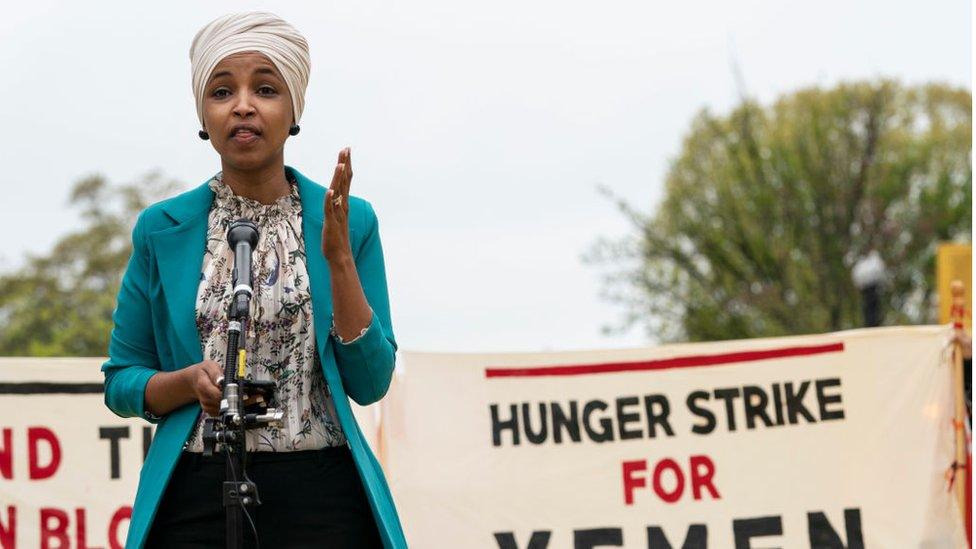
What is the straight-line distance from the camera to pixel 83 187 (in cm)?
4800

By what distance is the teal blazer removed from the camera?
3.23 meters

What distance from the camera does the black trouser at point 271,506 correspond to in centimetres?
319

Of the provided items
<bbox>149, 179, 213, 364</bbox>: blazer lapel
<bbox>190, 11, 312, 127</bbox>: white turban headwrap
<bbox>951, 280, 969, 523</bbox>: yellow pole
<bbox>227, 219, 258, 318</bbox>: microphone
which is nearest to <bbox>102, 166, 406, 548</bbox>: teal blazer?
<bbox>149, 179, 213, 364</bbox>: blazer lapel

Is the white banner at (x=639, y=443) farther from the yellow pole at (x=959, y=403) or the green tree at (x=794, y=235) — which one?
the green tree at (x=794, y=235)

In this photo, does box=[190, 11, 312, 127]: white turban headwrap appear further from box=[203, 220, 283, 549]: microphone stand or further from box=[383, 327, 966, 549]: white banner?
box=[383, 327, 966, 549]: white banner

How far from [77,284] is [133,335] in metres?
42.5

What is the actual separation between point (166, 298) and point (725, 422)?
4888mm

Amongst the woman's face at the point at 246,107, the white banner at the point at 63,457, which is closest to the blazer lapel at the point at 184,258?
the woman's face at the point at 246,107

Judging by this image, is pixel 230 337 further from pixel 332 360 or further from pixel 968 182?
pixel 968 182

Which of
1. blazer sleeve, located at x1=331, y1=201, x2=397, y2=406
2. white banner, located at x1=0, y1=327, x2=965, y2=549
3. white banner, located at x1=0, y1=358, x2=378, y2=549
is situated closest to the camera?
blazer sleeve, located at x1=331, y1=201, x2=397, y2=406

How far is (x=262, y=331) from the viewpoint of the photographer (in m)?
3.25

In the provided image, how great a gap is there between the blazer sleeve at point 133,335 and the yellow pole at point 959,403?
5316 millimetres

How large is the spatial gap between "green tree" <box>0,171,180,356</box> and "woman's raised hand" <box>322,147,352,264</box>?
31.0 metres

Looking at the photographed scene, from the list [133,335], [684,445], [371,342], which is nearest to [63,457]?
[684,445]
